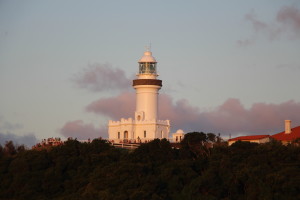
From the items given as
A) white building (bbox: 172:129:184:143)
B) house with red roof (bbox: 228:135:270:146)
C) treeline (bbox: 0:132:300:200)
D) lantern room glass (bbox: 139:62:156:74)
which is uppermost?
lantern room glass (bbox: 139:62:156:74)

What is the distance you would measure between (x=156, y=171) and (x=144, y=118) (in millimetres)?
14332

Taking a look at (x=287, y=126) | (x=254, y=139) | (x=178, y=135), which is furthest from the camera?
(x=178, y=135)

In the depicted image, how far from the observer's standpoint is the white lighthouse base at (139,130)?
77000 millimetres

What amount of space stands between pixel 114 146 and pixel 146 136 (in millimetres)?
7029

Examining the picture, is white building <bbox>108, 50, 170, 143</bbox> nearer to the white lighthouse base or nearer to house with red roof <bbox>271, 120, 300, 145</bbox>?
the white lighthouse base

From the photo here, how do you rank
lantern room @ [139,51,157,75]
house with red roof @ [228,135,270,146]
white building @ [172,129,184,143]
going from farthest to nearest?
lantern room @ [139,51,157,75] < white building @ [172,129,184,143] < house with red roof @ [228,135,270,146]

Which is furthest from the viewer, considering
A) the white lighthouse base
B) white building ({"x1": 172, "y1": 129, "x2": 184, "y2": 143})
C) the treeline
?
white building ({"x1": 172, "y1": 129, "x2": 184, "y2": 143})

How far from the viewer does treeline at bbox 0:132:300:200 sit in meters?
59.7

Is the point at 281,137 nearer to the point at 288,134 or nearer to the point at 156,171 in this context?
the point at 288,134

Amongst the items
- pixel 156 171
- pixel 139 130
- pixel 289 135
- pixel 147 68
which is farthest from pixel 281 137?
pixel 147 68

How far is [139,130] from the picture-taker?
77.4 metres

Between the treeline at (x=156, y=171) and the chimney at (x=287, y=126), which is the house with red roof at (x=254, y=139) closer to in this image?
the chimney at (x=287, y=126)

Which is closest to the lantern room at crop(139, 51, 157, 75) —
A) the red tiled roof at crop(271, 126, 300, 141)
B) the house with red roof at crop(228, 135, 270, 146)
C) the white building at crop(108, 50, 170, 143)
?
the white building at crop(108, 50, 170, 143)

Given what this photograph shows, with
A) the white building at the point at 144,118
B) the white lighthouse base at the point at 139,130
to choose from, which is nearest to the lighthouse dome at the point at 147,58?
the white building at the point at 144,118
